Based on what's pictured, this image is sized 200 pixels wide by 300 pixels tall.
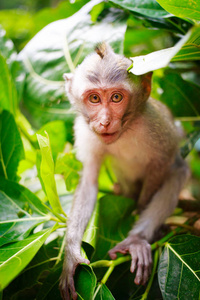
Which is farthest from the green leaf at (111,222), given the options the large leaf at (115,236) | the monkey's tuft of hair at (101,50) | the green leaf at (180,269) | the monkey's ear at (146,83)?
the monkey's tuft of hair at (101,50)

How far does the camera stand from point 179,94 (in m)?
2.55

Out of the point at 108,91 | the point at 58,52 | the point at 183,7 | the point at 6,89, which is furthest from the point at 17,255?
the point at 58,52

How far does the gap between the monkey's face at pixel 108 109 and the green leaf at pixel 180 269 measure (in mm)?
865

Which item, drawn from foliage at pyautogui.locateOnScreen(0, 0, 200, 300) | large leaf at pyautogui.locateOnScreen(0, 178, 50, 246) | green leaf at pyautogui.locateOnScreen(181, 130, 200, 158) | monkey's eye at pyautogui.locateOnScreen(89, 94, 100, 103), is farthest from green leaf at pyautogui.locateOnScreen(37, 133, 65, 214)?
green leaf at pyautogui.locateOnScreen(181, 130, 200, 158)

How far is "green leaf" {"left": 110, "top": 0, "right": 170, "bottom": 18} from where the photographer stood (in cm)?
210

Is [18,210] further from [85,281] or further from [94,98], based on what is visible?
[94,98]

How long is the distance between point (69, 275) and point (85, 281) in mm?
188

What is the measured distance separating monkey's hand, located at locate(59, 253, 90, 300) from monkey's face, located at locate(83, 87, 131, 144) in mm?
845

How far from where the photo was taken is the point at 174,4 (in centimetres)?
154

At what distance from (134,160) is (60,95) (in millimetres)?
948

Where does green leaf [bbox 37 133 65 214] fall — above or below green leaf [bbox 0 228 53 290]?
above

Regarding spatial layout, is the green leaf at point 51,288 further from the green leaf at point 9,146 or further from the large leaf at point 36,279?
the green leaf at point 9,146

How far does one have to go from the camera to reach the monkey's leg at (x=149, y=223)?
200 centimetres

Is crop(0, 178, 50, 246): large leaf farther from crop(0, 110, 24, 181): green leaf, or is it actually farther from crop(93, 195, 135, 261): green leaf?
crop(93, 195, 135, 261): green leaf
